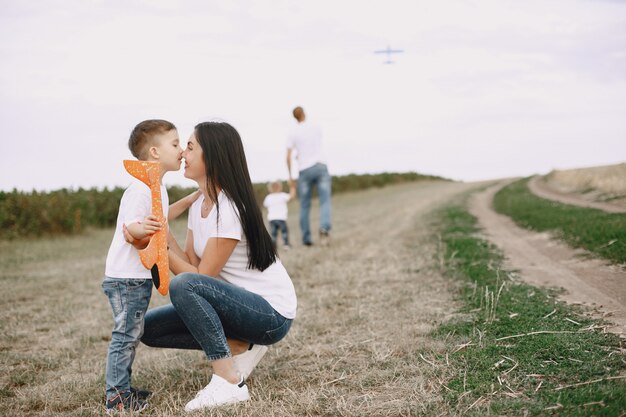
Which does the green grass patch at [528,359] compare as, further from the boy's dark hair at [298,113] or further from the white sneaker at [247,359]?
the boy's dark hair at [298,113]

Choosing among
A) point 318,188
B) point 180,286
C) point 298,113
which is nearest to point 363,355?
point 180,286

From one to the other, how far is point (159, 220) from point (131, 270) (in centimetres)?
36

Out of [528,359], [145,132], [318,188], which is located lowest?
[528,359]

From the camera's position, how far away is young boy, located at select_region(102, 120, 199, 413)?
3.16 metres

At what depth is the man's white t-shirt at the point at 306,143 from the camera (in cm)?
977

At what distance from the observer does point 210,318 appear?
3.17 metres

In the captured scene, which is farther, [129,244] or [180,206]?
[180,206]

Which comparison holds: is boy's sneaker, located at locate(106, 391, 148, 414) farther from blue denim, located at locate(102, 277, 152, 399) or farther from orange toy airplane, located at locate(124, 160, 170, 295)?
orange toy airplane, located at locate(124, 160, 170, 295)

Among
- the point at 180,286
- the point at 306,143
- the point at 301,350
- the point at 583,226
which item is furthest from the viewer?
the point at 306,143

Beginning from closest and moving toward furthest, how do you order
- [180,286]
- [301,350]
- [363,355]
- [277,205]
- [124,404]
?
[180,286] → [124,404] → [363,355] → [301,350] → [277,205]

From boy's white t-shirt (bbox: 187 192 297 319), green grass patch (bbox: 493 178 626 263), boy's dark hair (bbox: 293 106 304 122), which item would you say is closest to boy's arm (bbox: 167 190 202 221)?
boy's white t-shirt (bbox: 187 192 297 319)

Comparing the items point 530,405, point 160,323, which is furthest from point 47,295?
point 530,405

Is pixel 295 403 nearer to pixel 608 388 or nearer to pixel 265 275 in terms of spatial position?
pixel 265 275

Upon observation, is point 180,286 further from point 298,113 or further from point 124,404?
point 298,113
